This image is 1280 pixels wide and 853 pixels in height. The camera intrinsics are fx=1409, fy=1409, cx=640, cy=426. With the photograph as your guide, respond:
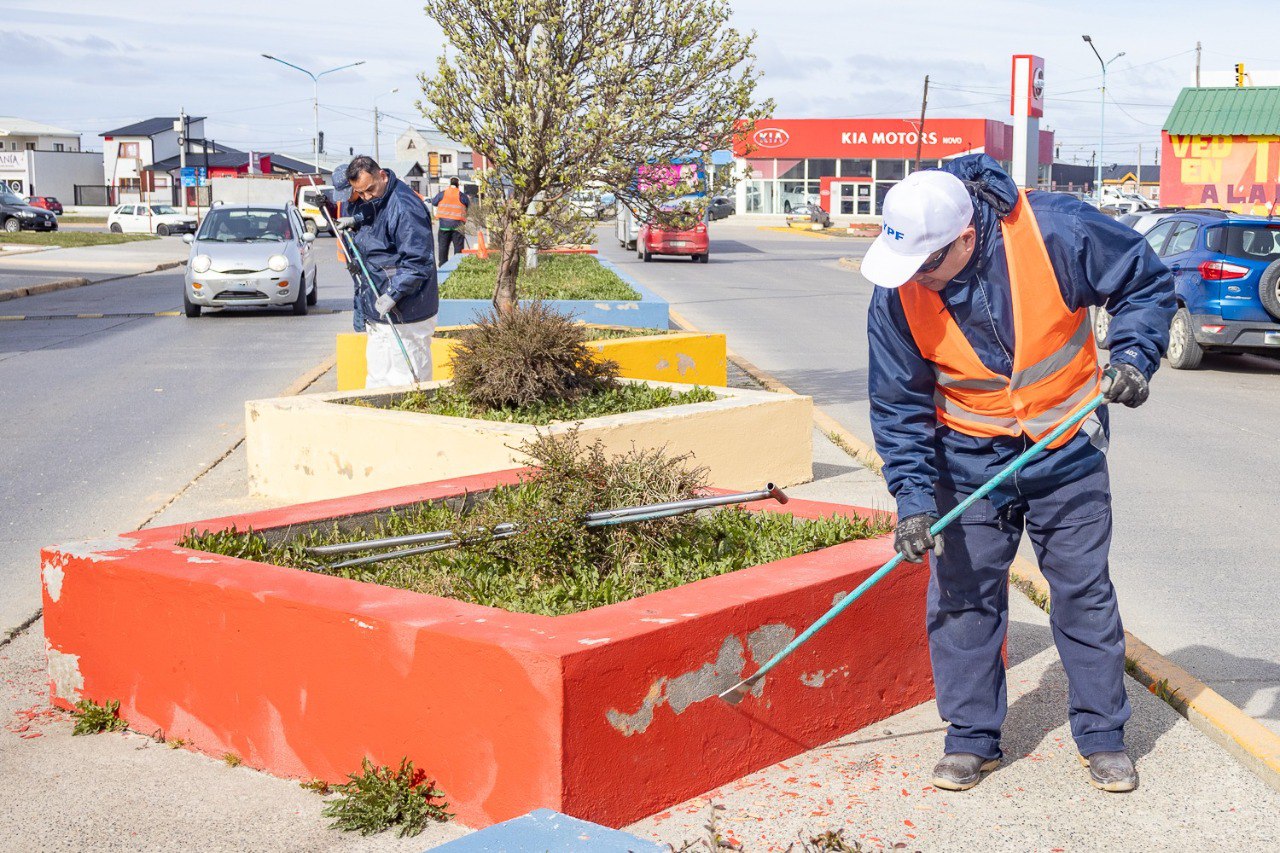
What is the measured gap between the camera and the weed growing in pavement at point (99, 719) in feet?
14.8

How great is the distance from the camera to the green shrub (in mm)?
7812

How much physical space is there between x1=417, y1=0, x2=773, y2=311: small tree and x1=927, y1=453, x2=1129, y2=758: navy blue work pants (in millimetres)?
5405

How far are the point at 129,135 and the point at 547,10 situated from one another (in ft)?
325

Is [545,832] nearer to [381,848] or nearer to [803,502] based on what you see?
[381,848]

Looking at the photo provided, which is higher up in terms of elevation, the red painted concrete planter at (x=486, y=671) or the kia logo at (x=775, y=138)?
the kia logo at (x=775, y=138)

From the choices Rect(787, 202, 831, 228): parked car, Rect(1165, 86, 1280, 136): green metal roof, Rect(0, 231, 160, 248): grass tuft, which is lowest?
Rect(0, 231, 160, 248): grass tuft

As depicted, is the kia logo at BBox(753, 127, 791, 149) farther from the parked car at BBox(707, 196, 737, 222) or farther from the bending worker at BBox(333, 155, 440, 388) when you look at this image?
the bending worker at BBox(333, 155, 440, 388)

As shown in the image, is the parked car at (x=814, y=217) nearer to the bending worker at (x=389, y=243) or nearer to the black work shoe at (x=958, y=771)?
the bending worker at (x=389, y=243)

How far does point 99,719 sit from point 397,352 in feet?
14.3

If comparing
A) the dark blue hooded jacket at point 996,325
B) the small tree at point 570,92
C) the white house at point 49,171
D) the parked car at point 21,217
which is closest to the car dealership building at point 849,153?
the parked car at point 21,217

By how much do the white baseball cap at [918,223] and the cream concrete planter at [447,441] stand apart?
3.20 metres

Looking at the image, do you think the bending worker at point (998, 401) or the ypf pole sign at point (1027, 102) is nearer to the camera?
the bending worker at point (998, 401)

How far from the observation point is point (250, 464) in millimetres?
8078

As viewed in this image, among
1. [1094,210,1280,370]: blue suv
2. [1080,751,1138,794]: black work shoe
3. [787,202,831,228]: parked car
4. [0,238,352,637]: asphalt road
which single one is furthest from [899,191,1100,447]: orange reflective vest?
[787,202,831,228]: parked car
